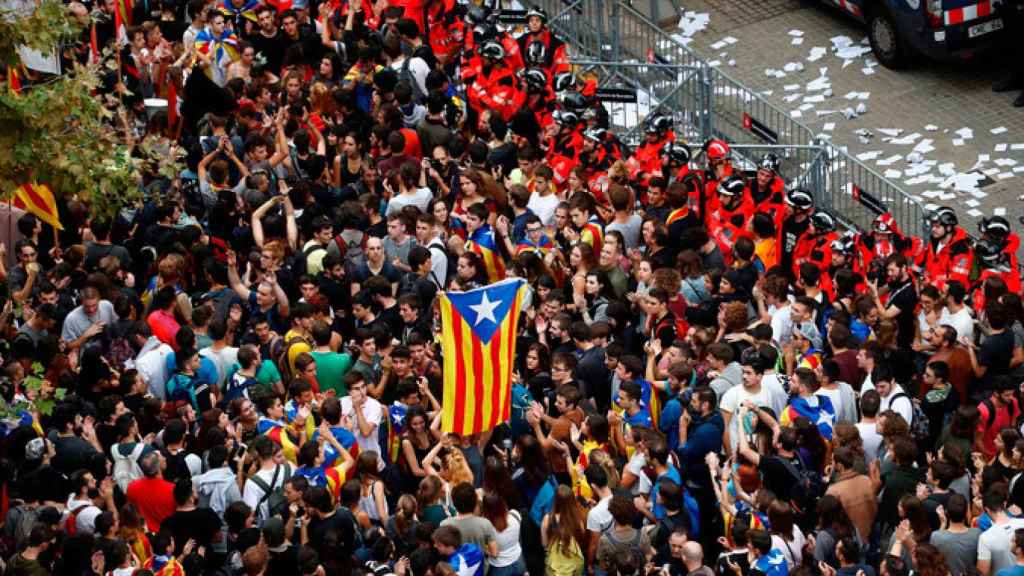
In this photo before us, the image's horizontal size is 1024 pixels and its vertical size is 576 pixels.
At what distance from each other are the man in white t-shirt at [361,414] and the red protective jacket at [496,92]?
569 cm

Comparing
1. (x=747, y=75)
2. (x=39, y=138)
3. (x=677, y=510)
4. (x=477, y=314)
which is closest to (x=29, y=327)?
(x=39, y=138)

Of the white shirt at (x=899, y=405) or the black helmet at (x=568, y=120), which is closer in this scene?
the white shirt at (x=899, y=405)

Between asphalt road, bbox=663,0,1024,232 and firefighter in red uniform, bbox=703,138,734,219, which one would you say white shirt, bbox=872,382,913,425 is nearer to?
firefighter in red uniform, bbox=703,138,734,219

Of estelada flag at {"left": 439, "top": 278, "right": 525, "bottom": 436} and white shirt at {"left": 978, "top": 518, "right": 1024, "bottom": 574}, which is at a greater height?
estelada flag at {"left": 439, "top": 278, "right": 525, "bottom": 436}

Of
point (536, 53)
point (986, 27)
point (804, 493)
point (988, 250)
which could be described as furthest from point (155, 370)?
point (986, 27)

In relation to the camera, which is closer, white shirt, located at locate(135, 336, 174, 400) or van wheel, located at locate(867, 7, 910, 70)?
white shirt, located at locate(135, 336, 174, 400)

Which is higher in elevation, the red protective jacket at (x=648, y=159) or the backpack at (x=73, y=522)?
the red protective jacket at (x=648, y=159)

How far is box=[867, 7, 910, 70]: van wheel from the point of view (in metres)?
23.3

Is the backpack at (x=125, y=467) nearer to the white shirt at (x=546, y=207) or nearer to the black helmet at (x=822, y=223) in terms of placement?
the white shirt at (x=546, y=207)

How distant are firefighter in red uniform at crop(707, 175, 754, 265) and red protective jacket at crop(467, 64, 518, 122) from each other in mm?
2852

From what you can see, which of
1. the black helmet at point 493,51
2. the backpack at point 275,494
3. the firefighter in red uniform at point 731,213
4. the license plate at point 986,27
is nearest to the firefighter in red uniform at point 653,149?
the firefighter in red uniform at point 731,213

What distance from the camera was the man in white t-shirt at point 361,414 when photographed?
15.1 m

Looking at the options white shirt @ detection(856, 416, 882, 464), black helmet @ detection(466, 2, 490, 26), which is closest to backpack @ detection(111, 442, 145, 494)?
white shirt @ detection(856, 416, 882, 464)

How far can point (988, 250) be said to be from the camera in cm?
1709
